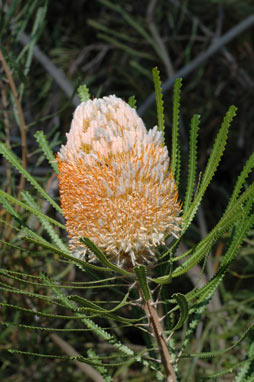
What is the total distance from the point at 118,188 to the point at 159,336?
225 millimetres

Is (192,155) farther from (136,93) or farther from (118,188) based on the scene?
(136,93)

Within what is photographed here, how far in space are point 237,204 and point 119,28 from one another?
1986mm

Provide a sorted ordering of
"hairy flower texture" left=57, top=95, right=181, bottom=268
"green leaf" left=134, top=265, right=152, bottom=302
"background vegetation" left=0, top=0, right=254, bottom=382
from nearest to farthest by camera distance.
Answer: "green leaf" left=134, top=265, right=152, bottom=302, "hairy flower texture" left=57, top=95, right=181, bottom=268, "background vegetation" left=0, top=0, right=254, bottom=382

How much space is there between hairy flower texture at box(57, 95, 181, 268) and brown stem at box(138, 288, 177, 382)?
0.22ft

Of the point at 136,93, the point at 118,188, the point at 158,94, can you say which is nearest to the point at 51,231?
the point at 118,188

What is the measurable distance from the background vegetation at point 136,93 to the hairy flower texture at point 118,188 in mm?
484

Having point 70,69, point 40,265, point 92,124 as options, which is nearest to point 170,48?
point 70,69

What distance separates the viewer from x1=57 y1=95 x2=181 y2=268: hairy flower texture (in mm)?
675

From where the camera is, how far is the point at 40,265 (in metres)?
1.19

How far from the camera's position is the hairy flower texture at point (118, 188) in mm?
675

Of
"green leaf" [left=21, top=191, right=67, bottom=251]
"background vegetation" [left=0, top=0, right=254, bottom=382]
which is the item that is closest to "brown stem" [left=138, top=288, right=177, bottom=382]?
"green leaf" [left=21, top=191, right=67, bottom=251]

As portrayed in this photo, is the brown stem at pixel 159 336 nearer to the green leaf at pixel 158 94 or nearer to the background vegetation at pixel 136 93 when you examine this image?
the green leaf at pixel 158 94

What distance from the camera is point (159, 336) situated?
27.4 inches

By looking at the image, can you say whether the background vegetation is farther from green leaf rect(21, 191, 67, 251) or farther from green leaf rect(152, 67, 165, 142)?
green leaf rect(152, 67, 165, 142)
